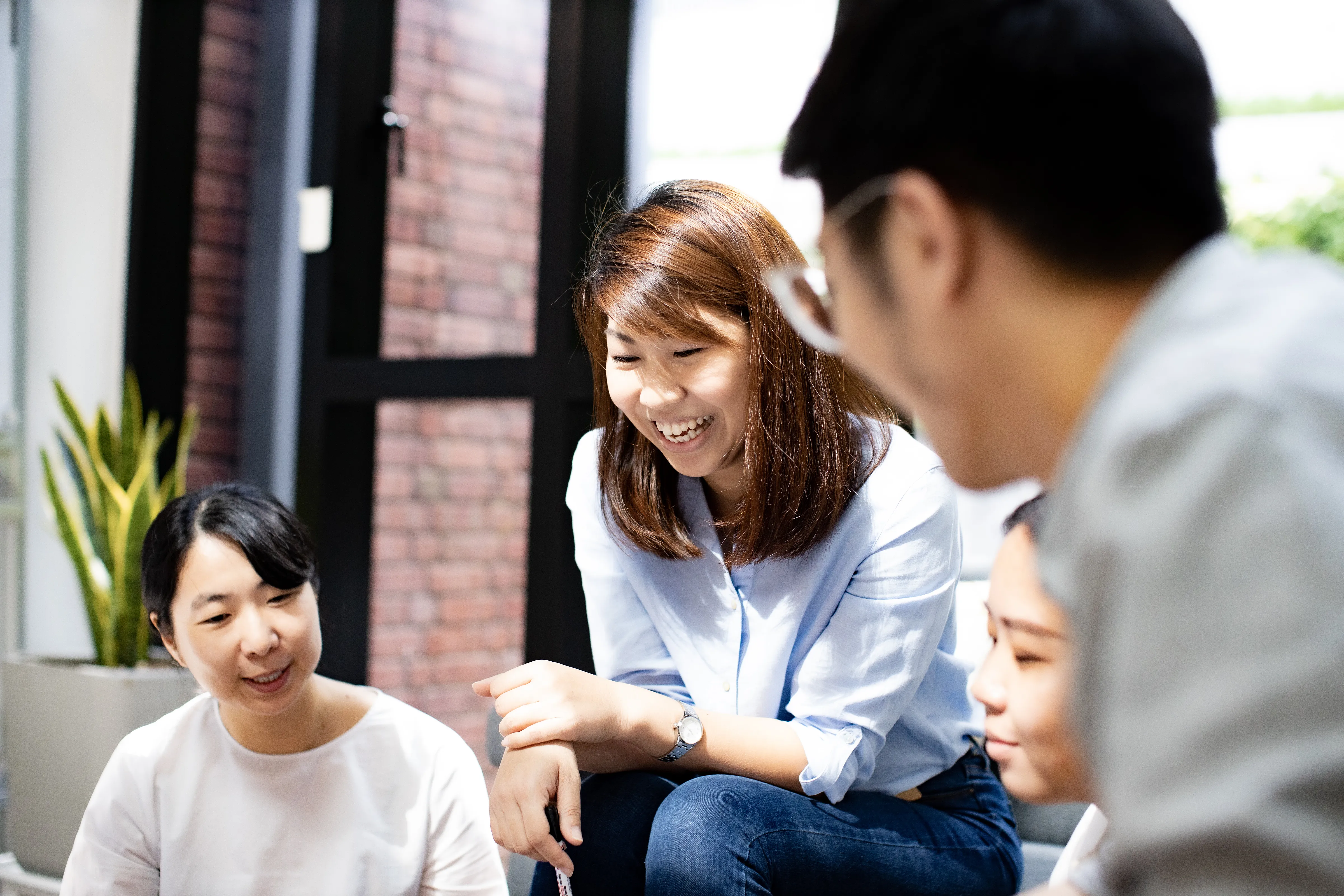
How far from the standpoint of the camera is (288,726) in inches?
65.6

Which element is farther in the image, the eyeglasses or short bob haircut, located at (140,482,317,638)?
short bob haircut, located at (140,482,317,638)

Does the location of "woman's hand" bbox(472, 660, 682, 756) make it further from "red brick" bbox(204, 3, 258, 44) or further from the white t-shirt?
"red brick" bbox(204, 3, 258, 44)

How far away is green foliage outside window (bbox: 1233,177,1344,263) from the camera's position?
4305 mm

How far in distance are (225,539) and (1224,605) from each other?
1.44m

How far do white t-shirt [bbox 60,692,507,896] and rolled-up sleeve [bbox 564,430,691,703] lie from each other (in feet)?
0.87

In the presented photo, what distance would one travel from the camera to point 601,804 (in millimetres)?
1489

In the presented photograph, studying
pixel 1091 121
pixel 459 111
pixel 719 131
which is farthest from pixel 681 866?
pixel 459 111

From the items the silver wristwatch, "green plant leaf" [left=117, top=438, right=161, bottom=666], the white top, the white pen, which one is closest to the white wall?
"green plant leaf" [left=117, top=438, right=161, bottom=666]

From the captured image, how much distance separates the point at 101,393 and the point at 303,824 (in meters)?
2.27

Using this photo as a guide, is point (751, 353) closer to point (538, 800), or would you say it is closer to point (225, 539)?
point (538, 800)

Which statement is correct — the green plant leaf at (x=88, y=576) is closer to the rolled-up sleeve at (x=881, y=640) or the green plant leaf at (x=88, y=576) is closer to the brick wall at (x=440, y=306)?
the brick wall at (x=440, y=306)

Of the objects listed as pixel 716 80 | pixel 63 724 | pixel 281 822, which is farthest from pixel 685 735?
pixel 716 80

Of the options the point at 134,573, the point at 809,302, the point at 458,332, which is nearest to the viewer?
the point at 809,302

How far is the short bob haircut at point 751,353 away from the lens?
1.54 m
